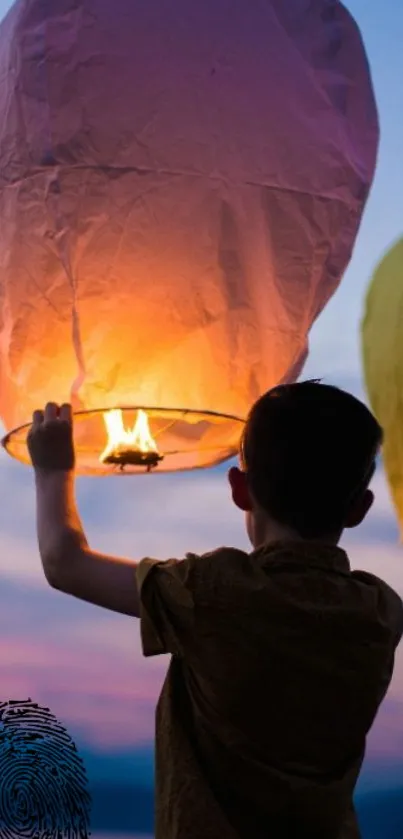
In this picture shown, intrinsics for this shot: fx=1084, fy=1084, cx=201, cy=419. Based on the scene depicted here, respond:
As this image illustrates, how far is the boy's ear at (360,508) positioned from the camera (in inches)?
30.7

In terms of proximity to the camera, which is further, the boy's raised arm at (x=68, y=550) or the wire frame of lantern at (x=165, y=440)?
the wire frame of lantern at (x=165, y=440)

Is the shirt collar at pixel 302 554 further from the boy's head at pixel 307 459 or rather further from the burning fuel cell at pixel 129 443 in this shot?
the burning fuel cell at pixel 129 443

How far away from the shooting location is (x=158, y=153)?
1.02 meters

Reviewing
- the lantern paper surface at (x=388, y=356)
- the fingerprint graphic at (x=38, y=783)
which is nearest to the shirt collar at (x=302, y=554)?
the lantern paper surface at (x=388, y=356)

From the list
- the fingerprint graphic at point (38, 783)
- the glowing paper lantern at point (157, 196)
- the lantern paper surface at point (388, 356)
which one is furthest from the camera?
the fingerprint graphic at point (38, 783)

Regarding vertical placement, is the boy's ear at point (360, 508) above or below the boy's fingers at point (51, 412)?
below

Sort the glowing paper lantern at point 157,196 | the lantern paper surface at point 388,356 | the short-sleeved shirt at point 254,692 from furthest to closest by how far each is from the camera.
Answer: the lantern paper surface at point 388,356 → the glowing paper lantern at point 157,196 → the short-sleeved shirt at point 254,692

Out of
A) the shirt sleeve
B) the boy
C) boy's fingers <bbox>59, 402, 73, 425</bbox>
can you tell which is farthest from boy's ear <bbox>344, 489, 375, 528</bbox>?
boy's fingers <bbox>59, 402, 73, 425</bbox>

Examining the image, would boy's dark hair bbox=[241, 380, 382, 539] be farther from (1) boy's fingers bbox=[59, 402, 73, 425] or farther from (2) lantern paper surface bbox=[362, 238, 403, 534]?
(2) lantern paper surface bbox=[362, 238, 403, 534]

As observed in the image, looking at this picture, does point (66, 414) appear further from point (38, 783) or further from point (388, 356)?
point (38, 783)

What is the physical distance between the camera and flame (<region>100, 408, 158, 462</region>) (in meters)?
1.03

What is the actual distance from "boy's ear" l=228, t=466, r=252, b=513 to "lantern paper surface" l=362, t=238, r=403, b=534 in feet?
2.43

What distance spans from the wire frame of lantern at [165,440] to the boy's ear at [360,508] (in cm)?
30

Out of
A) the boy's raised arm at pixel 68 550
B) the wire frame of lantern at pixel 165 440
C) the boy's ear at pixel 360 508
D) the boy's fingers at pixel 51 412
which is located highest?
the boy's fingers at pixel 51 412
